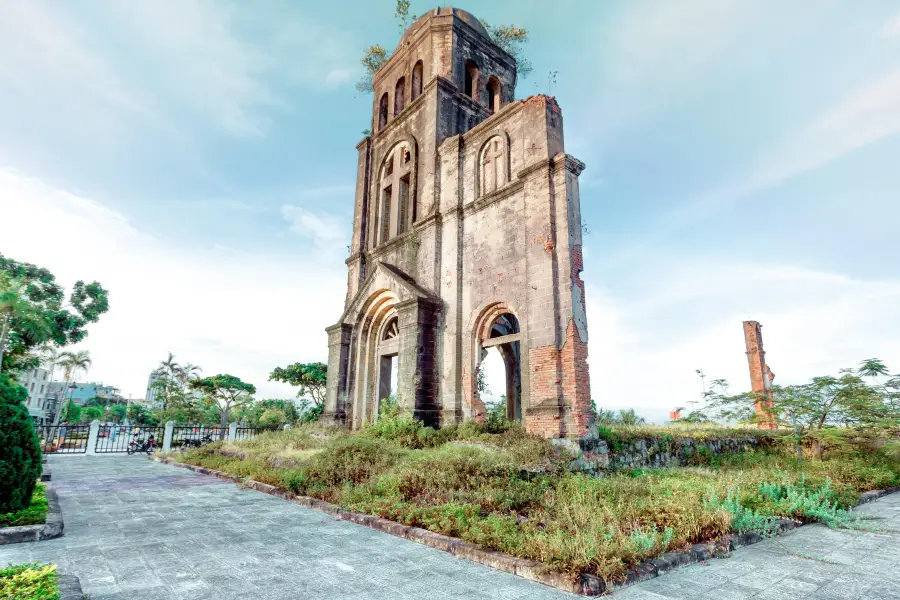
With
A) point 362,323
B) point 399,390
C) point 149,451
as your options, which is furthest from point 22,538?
point 149,451

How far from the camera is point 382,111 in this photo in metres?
20.4

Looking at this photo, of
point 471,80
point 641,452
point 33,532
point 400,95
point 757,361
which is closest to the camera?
point 33,532

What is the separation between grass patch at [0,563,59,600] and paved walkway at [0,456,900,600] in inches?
17.9

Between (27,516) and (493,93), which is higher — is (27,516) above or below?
below

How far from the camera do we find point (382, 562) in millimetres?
4277

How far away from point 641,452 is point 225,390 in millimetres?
33932

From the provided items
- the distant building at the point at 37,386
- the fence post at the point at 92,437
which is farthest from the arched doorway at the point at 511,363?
the distant building at the point at 37,386

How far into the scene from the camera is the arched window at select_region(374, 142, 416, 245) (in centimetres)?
1753

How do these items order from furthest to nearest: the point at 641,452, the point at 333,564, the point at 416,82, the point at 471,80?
the point at 416,82 → the point at 471,80 → the point at 641,452 → the point at 333,564

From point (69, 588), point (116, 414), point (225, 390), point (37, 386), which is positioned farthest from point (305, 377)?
point (37, 386)

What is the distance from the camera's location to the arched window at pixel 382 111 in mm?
20062

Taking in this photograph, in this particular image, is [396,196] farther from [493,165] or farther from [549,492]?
[549,492]

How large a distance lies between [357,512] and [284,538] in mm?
1232

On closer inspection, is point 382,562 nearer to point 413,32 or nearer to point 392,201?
point 392,201
